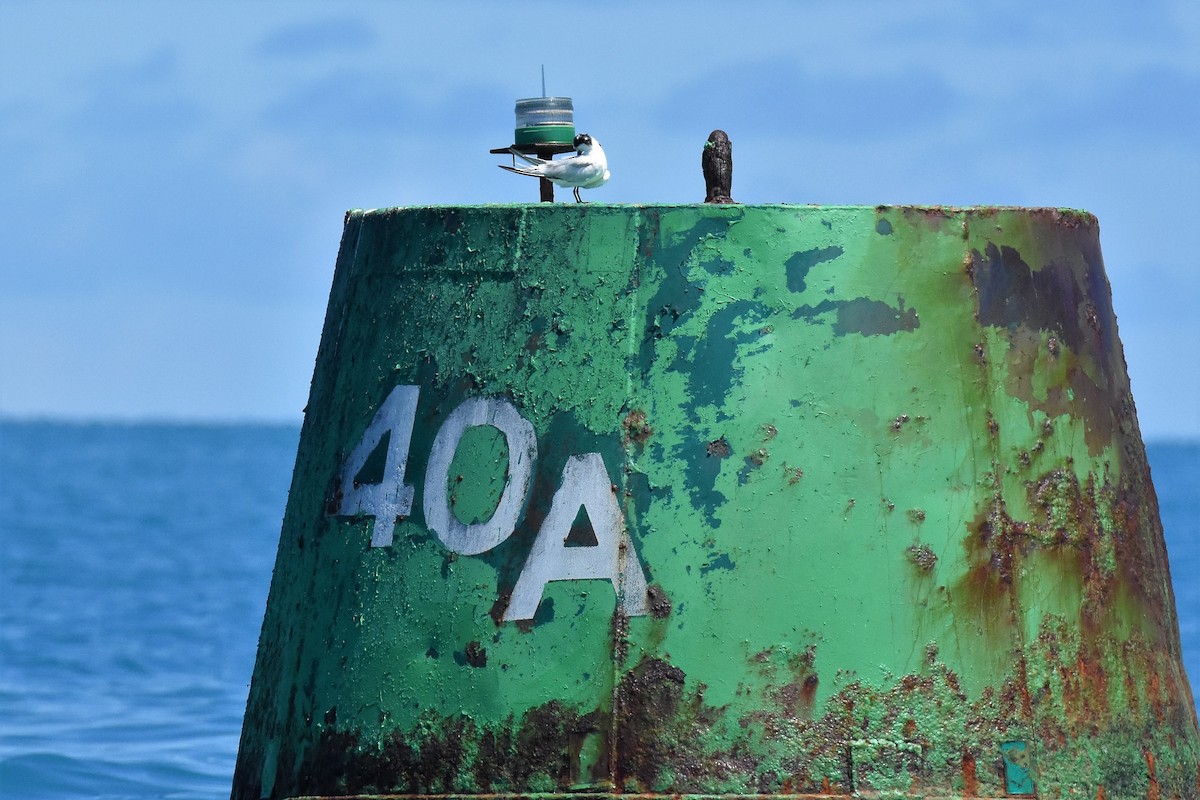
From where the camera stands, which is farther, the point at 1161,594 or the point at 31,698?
the point at 31,698

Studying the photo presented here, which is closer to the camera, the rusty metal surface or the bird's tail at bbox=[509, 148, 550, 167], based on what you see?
the rusty metal surface

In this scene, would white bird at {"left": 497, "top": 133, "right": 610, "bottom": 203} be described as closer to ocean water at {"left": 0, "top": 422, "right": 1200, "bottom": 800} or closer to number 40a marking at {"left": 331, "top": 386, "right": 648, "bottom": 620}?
number 40a marking at {"left": 331, "top": 386, "right": 648, "bottom": 620}

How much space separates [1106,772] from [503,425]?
4.36 feet

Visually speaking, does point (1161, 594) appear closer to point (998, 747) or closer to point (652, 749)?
point (998, 747)

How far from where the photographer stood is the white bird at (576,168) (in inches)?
197

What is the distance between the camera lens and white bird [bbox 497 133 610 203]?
5016mm

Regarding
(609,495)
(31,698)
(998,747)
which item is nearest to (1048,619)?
(998,747)

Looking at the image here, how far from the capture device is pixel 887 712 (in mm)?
4246

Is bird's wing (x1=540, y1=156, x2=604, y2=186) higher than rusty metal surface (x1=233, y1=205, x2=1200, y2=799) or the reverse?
higher

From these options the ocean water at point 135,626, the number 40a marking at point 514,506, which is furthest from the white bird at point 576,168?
the ocean water at point 135,626

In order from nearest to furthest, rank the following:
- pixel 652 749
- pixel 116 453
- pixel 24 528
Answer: pixel 652 749 → pixel 24 528 → pixel 116 453

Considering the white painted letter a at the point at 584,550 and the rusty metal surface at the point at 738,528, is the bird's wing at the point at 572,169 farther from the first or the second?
the white painted letter a at the point at 584,550

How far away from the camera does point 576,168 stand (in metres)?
5.01

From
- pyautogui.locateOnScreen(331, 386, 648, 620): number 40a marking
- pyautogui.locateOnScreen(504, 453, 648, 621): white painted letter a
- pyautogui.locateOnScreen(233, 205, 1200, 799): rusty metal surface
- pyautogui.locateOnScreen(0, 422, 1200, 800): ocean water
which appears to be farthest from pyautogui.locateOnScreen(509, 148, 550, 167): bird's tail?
pyautogui.locateOnScreen(0, 422, 1200, 800): ocean water
